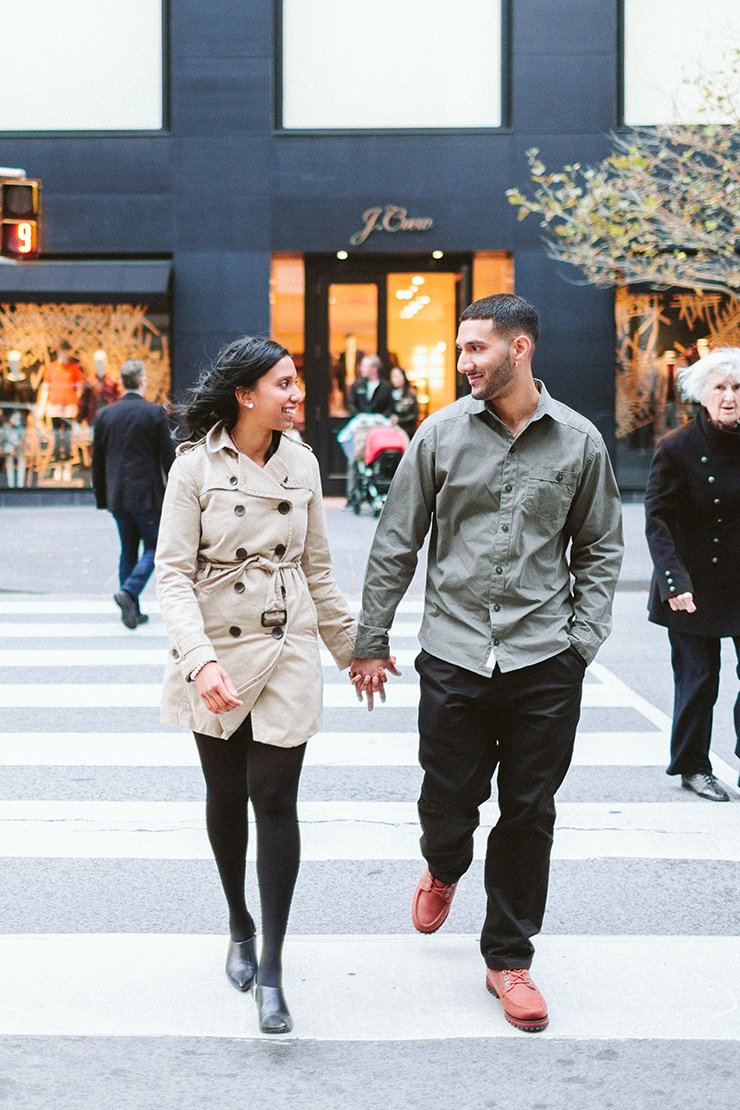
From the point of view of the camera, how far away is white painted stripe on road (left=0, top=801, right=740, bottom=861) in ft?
17.0

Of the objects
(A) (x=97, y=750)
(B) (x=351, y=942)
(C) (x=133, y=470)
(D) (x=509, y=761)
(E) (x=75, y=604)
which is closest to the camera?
(D) (x=509, y=761)

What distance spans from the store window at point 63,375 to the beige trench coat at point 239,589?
16882mm

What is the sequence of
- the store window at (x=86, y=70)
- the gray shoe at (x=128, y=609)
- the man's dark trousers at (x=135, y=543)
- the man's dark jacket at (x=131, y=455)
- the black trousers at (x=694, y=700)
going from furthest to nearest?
the store window at (x=86, y=70) → the man's dark jacket at (x=131, y=455) → the man's dark trousers at (x=135, y=543) → the gray shoe at (x=128, y=609) → the black trousers at (x=694, y=700)

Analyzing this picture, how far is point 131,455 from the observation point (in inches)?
411

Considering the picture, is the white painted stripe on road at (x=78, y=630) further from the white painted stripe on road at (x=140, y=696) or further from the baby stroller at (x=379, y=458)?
the baby stroller at (x=379, y=458)

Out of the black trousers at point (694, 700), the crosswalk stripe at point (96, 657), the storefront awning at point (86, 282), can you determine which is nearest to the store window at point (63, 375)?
the storefront awning at point (86, 282)

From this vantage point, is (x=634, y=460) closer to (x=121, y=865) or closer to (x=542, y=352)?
(x=542, y=352)

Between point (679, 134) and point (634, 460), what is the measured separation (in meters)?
6.45

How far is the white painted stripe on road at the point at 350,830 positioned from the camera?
517cm

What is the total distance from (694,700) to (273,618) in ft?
9.17

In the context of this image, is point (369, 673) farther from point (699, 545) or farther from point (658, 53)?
point (658, 53)

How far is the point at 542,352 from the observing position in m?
20.1

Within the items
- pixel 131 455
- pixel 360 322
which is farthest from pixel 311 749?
pixel 360 322

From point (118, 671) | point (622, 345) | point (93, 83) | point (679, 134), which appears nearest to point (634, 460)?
point (622, 345)
